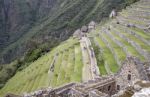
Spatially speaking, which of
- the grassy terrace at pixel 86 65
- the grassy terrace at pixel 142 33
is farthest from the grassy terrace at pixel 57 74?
the grassy terrace at pixel 142 33

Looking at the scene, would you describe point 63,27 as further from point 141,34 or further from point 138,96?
point 138,96

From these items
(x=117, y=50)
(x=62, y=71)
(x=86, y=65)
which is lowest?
(x=62, y=71)

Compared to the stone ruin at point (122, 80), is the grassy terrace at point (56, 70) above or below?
below

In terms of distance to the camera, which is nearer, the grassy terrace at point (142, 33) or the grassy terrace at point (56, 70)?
the grassy terrace at point (56, 70)

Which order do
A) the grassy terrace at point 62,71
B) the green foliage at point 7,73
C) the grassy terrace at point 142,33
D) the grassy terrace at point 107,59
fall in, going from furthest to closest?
the green foliage at point 7,73
the grassy terrace at point 142,33
the grassy terrace at point 62,71
the grassy terrace at point 107,59

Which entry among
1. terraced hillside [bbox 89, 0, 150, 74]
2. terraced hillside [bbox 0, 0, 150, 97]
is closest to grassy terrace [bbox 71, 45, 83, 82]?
terraced hillside [bbox 0, 0, 150, 97]

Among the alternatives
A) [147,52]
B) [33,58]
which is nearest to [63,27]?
[33,58]

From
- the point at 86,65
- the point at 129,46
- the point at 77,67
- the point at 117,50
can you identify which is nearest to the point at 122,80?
the point at 117,50

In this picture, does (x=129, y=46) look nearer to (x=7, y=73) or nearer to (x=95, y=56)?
(x=95, y=56)

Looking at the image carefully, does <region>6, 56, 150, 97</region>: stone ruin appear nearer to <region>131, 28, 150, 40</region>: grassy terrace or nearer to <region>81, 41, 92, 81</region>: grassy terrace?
<region>81, 41, 92, 81</region>: grassy terrace

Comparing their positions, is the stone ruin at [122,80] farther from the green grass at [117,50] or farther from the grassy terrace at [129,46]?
the grassy terrace at [129,46]

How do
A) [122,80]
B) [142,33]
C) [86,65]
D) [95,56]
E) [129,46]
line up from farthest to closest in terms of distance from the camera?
[142,33] → [95,56] → [86,65] → [129,46] → [122,80]

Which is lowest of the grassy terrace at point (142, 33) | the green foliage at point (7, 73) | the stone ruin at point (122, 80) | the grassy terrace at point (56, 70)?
the green foliage at point (7, 73)
